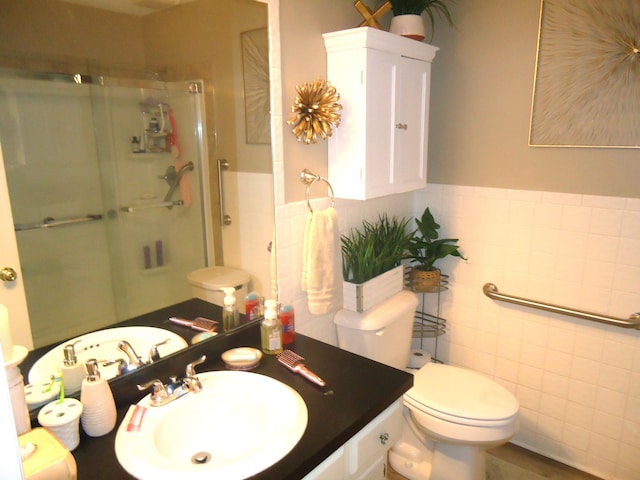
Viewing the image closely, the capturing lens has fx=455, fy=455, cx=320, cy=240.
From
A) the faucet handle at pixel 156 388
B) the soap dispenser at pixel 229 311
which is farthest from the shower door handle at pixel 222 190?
the faucet handle at pixel 156 388

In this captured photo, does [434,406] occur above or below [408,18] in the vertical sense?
below

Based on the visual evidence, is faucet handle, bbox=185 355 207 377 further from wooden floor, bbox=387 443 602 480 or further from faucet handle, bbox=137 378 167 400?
wooden floor, bbox=387 443 602 480

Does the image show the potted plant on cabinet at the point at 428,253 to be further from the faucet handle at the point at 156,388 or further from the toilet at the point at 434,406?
the faucet handle at the point at 156,388

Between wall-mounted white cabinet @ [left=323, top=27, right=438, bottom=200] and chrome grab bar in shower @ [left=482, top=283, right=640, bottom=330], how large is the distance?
699 mm

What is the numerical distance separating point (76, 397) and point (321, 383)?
62 cm

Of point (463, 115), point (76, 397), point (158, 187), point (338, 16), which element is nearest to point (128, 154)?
point (158, 187)

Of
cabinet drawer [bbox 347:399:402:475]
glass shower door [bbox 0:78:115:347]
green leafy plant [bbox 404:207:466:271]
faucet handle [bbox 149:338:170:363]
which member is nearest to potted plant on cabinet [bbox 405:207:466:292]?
green leafy plant [bbox 404:207:466:271]

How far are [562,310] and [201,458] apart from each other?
1.64 metres

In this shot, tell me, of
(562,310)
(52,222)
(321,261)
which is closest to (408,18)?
(321,261)

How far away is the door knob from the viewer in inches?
38.0

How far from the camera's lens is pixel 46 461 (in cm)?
79

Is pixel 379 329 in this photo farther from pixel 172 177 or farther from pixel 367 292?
pixel 172 177

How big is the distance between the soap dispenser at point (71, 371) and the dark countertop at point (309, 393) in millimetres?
83

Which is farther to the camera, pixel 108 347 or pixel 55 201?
pixel 108 347
